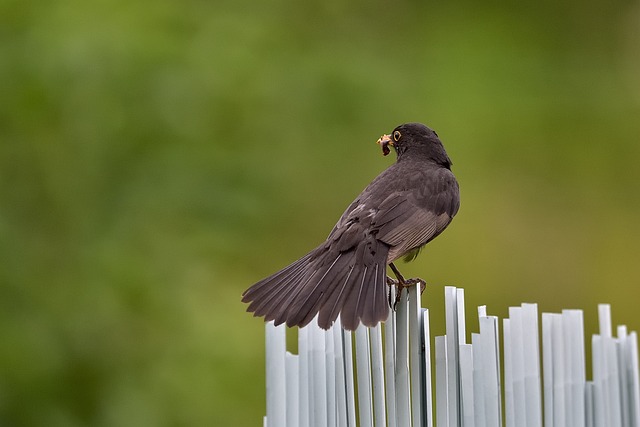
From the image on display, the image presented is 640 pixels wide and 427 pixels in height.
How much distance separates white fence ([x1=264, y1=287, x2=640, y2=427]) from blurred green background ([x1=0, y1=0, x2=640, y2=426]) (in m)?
3.52

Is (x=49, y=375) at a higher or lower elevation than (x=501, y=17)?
lower

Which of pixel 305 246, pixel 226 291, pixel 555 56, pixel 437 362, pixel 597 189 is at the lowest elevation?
pixel 437 362

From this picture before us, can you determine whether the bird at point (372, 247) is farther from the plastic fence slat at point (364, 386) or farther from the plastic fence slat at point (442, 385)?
the plastic fence slat at point (442, 385)

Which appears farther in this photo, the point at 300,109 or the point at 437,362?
the point at 300,109

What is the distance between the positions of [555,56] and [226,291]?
538 cm

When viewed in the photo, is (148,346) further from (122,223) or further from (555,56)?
(555,56)

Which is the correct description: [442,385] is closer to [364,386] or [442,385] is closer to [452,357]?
[452,357]

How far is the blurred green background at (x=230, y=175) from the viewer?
21.4 ft

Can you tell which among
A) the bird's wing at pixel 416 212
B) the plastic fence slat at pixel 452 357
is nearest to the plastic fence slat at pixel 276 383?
the plastic fence slat at pixel 452 357

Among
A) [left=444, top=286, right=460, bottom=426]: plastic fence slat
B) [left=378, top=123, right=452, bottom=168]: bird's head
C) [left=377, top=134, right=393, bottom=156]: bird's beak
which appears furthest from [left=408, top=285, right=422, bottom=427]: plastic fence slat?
[left=377, top=134, right=393, bottom=156]: bird's beak

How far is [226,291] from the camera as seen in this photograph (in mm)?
7148

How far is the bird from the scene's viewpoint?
341 centimetres

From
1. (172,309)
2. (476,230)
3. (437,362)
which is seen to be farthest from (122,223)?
(437,362)

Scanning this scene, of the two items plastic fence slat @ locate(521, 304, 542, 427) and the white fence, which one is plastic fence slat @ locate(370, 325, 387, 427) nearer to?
the white fence
